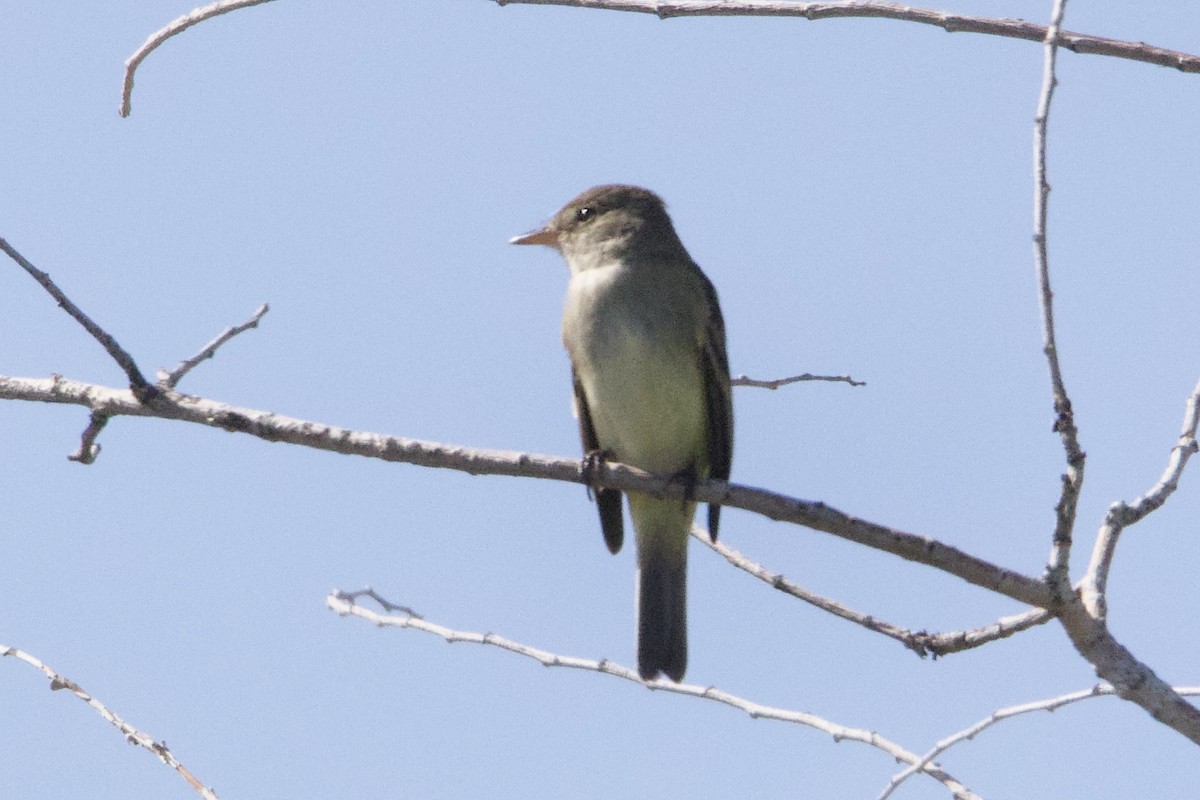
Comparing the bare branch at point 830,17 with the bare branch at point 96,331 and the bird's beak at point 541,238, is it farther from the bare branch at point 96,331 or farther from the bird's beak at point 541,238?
the bird's beak at point 541,238

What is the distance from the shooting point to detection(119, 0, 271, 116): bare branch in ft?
13.5

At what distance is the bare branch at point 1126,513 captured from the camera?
138 inches

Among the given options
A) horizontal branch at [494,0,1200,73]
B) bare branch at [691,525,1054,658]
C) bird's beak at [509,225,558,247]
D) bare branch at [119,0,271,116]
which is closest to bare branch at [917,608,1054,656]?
bare branch at [691,525,1054,658]

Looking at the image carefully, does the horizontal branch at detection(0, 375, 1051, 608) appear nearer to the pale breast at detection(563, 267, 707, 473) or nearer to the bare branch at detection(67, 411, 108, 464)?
the bare branch at detection(67, 411, 108, 464)

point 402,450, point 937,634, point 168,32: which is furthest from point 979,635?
point 168,32

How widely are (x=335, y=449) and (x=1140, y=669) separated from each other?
2.04 metres

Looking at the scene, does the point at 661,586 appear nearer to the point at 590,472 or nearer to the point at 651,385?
the point at 651,385

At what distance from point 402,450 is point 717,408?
2265 mm

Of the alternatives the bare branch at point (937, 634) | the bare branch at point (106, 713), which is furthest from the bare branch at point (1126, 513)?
the bare branch at point (106, 713)

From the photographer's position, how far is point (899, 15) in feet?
12.4

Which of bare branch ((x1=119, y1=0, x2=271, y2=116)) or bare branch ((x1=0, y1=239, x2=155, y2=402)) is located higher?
bare branch ((x1=119, y1=0, x2=271, y2=116))

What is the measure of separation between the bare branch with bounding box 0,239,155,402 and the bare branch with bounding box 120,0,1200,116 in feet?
1.99

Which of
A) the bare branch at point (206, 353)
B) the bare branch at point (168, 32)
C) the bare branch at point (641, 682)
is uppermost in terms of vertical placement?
the bare branch at point (168, 32)

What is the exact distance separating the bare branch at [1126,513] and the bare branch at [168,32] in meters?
2.58
